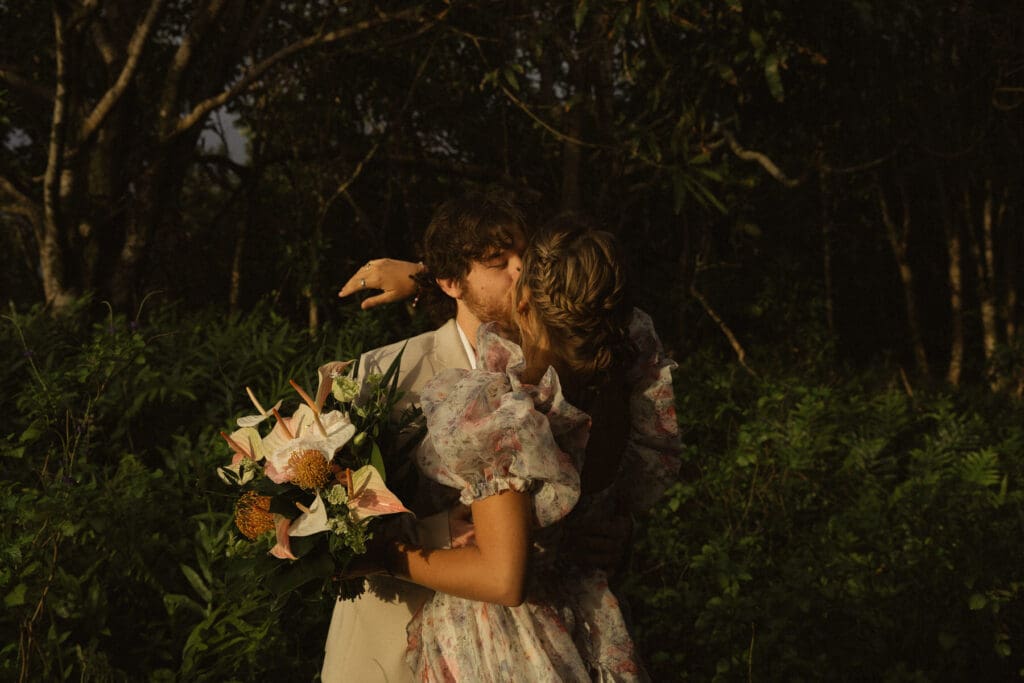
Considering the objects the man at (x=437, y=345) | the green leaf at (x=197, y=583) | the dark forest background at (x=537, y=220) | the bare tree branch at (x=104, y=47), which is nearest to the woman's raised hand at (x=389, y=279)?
the man at (x=437, y=345)

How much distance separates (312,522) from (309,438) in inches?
6.1

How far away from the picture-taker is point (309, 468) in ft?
5.65

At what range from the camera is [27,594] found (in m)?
2.76

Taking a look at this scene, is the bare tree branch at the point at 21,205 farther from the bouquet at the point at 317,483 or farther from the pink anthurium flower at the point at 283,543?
the pink anthurium flower at the point at 283,543

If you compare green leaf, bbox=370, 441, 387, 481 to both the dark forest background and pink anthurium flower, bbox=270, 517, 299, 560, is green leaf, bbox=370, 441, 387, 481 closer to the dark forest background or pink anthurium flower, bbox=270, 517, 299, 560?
pink anthurium flower, bbox=270, 517, 299, 560

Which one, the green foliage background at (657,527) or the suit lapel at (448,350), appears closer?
the suit lapel at (448,350)

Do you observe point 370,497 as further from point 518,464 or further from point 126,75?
point 126,75

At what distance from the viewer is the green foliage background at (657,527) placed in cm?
295

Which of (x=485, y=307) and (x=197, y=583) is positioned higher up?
(x=485, y=307)

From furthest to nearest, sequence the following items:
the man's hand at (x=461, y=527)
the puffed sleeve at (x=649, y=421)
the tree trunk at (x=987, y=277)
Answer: the tree trunk at (x=987, y=277)
the puffed sleeve at (x=649, y=421)
the man's hand at (x=461, y=527)

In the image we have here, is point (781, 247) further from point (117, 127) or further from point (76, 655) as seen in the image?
point (76, 655)

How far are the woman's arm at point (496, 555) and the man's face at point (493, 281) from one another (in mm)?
602

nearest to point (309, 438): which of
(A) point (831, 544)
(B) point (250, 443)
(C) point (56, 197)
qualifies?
(B) point (250, 443)

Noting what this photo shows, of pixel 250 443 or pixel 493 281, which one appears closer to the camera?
pixel 250 443
